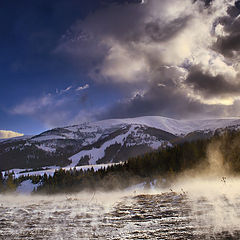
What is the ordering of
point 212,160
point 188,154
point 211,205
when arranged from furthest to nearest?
point 188,154 → point 212,160 → point 211,205

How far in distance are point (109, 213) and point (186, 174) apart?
5587 centimetres

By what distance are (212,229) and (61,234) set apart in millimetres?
9755

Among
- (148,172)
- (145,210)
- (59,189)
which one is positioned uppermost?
(145,210)

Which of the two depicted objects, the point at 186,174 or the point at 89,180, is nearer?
the point at 186,174

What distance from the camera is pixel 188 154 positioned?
76188 millimetres

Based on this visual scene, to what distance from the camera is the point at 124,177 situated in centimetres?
9031

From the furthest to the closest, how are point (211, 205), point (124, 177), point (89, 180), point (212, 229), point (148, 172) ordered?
point (89, 180) < point (124, 177) < point (148, 172) < point (211, 205) < point (212, 229)

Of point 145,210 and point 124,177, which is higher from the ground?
point 145,210

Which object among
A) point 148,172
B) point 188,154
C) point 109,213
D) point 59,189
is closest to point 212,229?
point 109,213

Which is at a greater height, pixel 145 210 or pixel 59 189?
pixel 145 210

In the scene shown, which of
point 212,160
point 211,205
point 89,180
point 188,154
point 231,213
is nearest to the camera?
point 231,213

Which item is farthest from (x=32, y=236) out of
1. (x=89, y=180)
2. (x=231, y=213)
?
(x=89, y=180)

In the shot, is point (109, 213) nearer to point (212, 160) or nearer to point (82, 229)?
point (82, 229)

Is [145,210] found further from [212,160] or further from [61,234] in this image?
[212,160]
